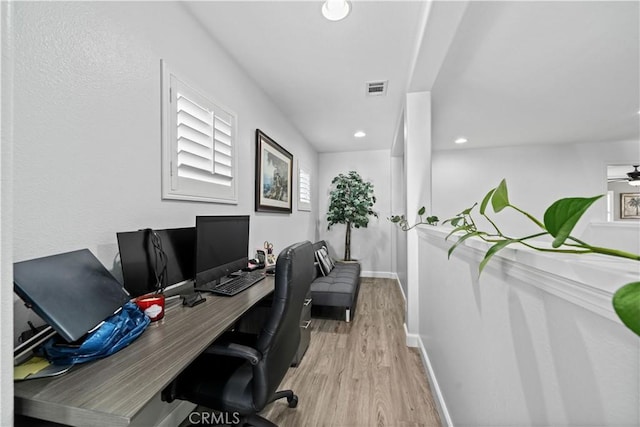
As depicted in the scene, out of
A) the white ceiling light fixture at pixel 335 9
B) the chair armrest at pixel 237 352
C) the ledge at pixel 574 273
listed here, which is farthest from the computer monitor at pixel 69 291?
the white ceiling light fixture at pixel 335 9

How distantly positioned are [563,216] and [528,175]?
17.8 feet

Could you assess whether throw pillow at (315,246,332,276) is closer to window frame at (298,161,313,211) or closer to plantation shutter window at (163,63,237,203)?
window frame at (298,161,313,211)

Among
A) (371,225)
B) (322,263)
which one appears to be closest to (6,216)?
(322,263)

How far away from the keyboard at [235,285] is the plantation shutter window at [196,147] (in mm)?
598

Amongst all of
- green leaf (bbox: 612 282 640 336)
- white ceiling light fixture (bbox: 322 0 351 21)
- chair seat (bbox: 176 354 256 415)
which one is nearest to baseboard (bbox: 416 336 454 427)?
chair seat (bbox: 176 354 256 415)

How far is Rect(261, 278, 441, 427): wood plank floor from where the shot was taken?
1.48m

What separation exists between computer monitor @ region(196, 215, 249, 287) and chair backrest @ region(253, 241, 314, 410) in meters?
0.58

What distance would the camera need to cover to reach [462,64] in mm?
2094

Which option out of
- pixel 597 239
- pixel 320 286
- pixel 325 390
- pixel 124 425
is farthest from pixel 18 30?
pixel 597 239

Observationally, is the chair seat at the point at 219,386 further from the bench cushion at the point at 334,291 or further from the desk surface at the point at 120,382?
the bench cushion at the point at 334,291

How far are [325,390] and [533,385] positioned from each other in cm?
141

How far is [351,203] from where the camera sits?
4.48m

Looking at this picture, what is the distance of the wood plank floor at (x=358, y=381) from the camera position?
1481 millimetres

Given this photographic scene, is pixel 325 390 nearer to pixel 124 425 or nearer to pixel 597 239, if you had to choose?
pixel 124 425
